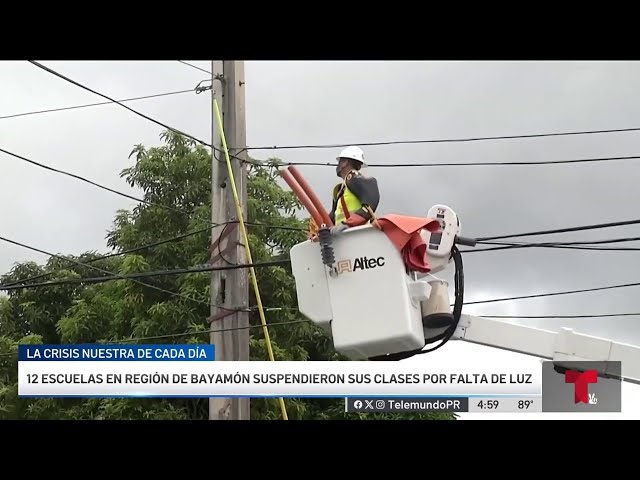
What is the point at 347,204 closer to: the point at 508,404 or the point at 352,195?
the point at 352,195

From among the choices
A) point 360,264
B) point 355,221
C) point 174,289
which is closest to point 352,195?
point 355,221

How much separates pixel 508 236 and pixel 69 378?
3271 millimetres

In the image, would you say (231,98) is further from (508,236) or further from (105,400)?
(105,400)

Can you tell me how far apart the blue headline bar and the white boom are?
3.32 ft

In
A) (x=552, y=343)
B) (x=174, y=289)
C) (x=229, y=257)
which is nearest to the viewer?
(x=552, y=343)

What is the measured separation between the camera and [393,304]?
532 cm

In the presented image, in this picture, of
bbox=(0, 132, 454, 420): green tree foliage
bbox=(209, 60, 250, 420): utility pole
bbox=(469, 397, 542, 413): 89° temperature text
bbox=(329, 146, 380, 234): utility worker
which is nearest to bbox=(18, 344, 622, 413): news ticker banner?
bbox=(469, 397, 542, 413): 89° temperature text

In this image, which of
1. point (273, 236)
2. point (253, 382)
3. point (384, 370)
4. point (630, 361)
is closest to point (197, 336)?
point (273, 236)

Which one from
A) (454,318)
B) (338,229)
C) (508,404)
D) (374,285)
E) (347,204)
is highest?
(347,204)

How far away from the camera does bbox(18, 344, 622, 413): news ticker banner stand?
5.41 metres

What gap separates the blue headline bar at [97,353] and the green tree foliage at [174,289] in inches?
163

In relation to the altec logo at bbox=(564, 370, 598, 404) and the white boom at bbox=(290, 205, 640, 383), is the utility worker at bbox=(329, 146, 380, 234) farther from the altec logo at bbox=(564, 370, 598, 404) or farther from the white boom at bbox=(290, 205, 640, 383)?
the altec logo at bbox=(564, 370, 598, 404)

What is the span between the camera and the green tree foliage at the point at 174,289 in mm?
10750

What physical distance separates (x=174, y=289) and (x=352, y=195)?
6.57 meters
